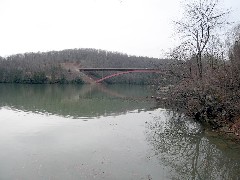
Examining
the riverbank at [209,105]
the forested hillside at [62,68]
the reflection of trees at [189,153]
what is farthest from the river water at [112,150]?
the forested hillside at [62,68]

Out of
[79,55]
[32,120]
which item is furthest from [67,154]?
[79,55]

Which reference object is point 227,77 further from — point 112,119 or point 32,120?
point 32,120

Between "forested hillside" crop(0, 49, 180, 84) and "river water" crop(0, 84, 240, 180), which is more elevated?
"forested hillside" crop(0, 49, 180, 84)

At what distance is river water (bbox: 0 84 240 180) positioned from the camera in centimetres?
932

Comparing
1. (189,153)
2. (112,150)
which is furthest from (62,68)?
(189,153)

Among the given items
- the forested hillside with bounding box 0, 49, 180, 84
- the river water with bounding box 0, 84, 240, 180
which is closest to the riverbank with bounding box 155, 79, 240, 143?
the river water with bounding box 0, 84, 240, 180

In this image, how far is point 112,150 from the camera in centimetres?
1174

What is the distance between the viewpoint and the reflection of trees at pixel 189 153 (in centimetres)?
954

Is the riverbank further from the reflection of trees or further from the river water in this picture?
the reflection of trees

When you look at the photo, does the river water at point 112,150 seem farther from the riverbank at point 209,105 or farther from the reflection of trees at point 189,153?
the riverbank at point 209,105

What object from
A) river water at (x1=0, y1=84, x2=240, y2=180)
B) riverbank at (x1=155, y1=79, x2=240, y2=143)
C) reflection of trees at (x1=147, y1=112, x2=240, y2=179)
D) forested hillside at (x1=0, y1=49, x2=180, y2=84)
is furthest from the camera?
forested hillside at (x1=0, y1=49, x2=180, y2=84)

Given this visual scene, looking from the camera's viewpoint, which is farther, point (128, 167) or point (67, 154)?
point (67, 154)

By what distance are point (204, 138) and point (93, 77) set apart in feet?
202

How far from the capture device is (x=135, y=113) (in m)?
21.8
